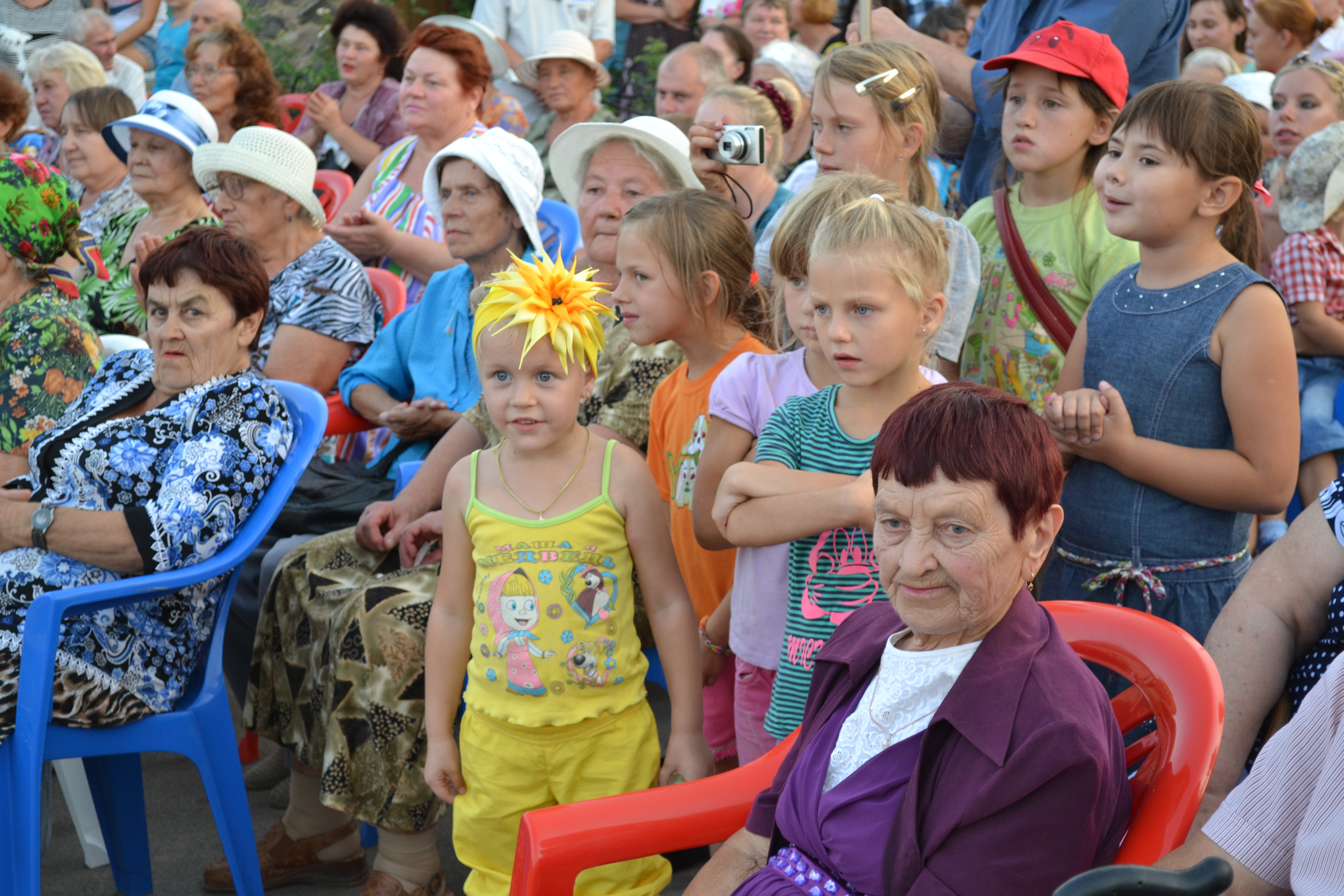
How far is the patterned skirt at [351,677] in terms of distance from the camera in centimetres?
262

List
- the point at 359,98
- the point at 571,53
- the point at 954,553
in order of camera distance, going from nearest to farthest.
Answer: the point at 954,553 < the point at 571,53 < the point at 359,98

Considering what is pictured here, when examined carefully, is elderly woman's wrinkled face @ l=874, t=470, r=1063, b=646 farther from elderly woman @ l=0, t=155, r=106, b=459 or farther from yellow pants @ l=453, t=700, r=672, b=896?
elderly woman @ l=0, t=155, r=106, b=459

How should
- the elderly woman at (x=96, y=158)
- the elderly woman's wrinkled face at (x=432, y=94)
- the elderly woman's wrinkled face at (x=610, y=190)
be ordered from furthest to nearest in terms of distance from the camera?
1. the elderly woman at (x=96, y=158)
2. the elderly woman's wrinkled face at (x=432, y=94)
3. the elderly woman's wrinkled face at (x=610, y=190)

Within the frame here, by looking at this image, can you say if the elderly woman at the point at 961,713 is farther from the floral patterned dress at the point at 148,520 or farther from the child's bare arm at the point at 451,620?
the floral patterned dress at the point at 148,520

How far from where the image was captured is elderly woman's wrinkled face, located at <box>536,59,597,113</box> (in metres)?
5.64

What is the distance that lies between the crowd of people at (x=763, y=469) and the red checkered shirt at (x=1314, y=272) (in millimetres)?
14

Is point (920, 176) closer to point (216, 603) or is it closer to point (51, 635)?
point (216, 603)

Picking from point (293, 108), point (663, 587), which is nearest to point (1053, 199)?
point (663, 587)

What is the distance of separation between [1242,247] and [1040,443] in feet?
3.94

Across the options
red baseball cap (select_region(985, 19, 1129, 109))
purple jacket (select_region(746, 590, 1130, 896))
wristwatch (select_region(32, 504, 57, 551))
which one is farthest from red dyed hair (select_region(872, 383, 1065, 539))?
wristwatch (select_region(32, 504, 57, 551))

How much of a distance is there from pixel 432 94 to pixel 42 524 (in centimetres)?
260

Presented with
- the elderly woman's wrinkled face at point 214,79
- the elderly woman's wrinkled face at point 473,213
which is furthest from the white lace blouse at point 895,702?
the elderly woman's wrinkled face at point 214,79

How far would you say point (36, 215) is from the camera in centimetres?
327

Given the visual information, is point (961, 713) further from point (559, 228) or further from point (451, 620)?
point (559, 228)
